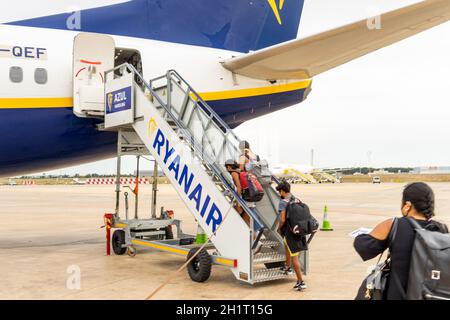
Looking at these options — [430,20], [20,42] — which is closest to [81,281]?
[20,42]

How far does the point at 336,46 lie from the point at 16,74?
672cm

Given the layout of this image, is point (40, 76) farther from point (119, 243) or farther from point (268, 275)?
point (268, 275)

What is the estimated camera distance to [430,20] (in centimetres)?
818

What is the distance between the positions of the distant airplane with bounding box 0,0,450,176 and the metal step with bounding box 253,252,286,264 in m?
4.19

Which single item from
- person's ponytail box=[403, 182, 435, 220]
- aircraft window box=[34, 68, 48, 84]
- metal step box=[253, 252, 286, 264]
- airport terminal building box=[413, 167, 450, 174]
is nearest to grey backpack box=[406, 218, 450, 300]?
person's ponytail box=[403, 182, 435, 220]

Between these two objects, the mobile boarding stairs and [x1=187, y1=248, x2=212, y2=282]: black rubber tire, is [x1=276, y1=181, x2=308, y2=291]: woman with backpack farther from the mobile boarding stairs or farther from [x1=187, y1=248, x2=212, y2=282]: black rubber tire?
[x1=187, y1=248, x2=212, y2=282]: black rubber tire

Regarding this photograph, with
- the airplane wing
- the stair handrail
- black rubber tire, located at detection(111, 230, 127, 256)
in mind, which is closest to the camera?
the stair handrail

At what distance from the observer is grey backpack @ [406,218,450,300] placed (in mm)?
3389

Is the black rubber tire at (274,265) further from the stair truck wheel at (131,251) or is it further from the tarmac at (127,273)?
the stair truck wheel at (131,251)

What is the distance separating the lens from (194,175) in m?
8.53

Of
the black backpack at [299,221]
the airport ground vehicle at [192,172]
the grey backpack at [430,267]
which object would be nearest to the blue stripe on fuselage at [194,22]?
the airport ground vehicle at [192,172]

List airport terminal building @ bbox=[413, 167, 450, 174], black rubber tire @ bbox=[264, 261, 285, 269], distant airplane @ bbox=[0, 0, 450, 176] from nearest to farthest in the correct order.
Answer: black rubber tire @ bbox=[264, 261, 285, 269] → distant airplane @ bbox=[0, 0, 450, 176] → airport terminal building @ bbox=[413, 167, 450, 174]
